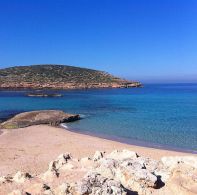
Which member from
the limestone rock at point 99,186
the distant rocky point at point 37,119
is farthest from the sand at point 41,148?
the limestone rock at point 99,186

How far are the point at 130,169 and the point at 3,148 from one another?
18592 mm

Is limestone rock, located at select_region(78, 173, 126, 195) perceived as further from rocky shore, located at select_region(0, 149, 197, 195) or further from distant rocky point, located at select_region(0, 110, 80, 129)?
distant rocky point, located at select_region(0, 110, 80, 129)

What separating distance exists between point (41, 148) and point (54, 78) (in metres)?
129

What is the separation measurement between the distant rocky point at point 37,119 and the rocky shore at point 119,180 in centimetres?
2967

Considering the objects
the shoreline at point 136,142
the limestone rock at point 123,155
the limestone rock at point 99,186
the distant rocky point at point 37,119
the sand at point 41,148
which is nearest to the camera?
the limestone rock at point 99,186

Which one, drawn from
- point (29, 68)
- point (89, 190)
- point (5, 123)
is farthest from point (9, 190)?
point (29, 68)

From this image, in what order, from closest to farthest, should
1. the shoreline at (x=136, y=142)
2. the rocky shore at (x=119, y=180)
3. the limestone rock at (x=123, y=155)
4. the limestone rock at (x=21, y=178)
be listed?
the rocky shore at (x=119, y=180)
the limestone rock at (x=21, y=178)
the limestone rock at (x=123, y=155)
the shoreline at (x=136, y=142)

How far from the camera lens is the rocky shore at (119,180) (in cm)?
1074

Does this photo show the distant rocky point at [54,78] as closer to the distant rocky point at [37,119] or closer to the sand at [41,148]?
the distant rocky point at [37,119]

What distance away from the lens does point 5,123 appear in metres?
43.4

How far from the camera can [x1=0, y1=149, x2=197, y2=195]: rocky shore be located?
1074cm

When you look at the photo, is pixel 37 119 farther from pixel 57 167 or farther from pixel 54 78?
pixel 54 78

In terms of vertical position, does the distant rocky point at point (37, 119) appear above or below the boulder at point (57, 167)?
below

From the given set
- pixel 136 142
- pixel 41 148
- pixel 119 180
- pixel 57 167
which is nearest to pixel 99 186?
pixel 119 180
